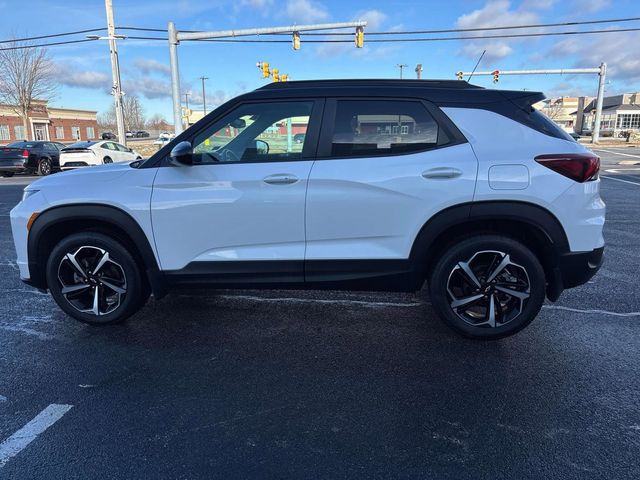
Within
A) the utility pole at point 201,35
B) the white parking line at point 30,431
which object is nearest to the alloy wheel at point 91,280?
the white parking line at point 30,431

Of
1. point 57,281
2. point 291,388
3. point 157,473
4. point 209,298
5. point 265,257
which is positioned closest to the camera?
point 157,473

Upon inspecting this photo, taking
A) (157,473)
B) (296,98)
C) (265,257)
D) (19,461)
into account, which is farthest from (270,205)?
(19,461)

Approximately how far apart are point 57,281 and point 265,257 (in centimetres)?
179

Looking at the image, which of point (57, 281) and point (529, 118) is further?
point (57, 281)

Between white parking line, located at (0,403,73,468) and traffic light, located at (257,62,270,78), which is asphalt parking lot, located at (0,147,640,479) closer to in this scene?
white parking line, located at (0,403,73,468)

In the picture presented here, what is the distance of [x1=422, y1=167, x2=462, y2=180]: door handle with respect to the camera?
3.35 m

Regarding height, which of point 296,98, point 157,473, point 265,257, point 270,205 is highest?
point 296,98

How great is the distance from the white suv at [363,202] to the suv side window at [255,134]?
0.04ft

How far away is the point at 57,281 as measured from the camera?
12.7 ft

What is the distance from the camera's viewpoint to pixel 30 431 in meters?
2.64

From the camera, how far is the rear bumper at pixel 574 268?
3.41 m

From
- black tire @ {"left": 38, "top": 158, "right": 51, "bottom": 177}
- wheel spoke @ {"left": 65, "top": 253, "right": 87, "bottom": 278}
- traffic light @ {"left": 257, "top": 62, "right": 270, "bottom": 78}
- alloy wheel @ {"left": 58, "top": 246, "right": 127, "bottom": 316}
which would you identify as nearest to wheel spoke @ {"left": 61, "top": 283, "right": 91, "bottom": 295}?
alloy wheel @ {"left": 58, "top": 246, "right": 127, "bottom": 316}

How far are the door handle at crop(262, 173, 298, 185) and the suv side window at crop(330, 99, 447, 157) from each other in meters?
0.36

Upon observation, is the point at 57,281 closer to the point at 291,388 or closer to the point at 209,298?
the point at 209,298
